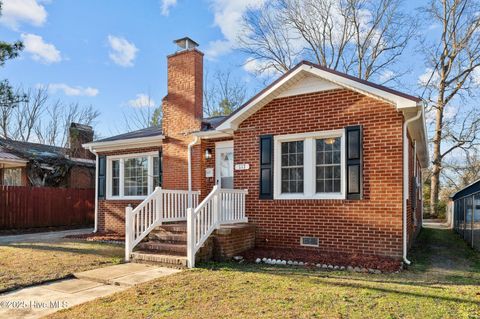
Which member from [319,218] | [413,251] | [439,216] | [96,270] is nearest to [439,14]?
[439,216]

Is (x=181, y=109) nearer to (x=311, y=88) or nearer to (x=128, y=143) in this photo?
(x=128, y=143)

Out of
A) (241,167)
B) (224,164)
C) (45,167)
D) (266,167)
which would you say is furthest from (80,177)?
(266,167)

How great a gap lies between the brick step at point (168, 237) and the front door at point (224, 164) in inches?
90.4

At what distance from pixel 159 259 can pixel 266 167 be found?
3353 millimetres

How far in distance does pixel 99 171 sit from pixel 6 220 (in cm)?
467

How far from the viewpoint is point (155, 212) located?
354 inches

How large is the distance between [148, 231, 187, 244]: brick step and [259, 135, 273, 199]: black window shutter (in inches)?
86.9

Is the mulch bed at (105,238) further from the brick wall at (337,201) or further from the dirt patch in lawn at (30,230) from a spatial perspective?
the brick wall at (337,201)

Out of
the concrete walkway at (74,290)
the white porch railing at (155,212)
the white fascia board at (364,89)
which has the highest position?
the white fascia board at (364,89)

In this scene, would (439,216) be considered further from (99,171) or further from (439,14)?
(99,171)

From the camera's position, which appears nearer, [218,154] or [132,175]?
[218,154]

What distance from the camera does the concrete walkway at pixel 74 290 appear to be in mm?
4727

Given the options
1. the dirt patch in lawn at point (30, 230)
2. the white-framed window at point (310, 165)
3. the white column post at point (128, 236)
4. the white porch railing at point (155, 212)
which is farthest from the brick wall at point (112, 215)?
the white-framed window at point (310, 165)

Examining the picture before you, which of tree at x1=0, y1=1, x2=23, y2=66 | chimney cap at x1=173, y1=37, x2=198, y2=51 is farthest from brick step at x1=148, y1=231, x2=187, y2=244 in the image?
tree at x1=0, y1=1, x2=23, y2=66
